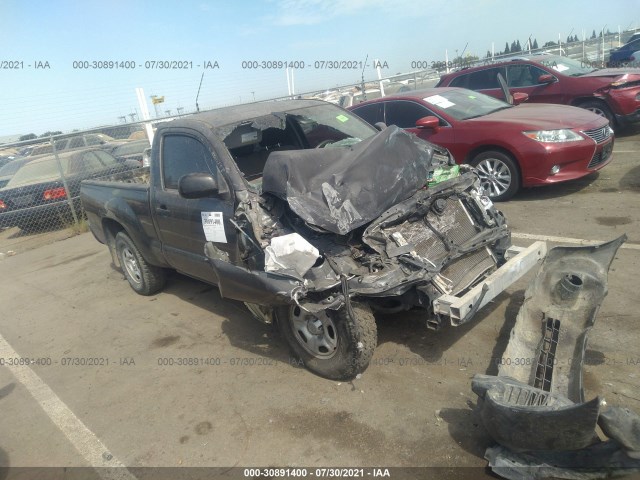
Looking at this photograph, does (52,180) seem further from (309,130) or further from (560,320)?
(560,320)

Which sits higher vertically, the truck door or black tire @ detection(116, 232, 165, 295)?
the truck door

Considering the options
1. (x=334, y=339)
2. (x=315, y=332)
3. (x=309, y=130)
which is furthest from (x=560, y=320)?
(x=309, y=130)

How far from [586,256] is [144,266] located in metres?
4.44

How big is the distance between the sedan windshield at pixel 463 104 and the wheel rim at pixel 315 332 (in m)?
4.80

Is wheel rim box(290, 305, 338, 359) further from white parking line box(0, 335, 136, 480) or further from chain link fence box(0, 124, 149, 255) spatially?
chain link fence box(0, 124, 149, 255)

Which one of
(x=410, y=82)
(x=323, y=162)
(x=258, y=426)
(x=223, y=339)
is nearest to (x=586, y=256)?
(x=323, y=162)

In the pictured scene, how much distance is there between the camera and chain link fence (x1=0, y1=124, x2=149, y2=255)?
9922 mm

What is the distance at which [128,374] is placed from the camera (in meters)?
4.13

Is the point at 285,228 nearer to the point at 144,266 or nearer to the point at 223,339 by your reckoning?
the point at 223,339

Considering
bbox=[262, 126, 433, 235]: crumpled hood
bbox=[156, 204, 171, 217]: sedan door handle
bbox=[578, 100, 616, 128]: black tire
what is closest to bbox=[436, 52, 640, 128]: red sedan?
bbox=[578, 100, 616, 128]: black tire

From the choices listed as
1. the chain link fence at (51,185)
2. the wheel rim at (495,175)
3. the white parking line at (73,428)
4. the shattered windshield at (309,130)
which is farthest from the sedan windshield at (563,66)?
the white parking line at (73,428)

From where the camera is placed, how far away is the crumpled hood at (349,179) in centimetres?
326

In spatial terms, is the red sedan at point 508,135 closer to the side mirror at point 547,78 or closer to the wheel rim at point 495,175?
the wheel rim at point 495,175

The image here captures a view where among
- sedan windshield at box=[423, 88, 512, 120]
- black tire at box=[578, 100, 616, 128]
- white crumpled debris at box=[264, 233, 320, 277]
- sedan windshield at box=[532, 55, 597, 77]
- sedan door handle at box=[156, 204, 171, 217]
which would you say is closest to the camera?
white crumpled debris at box=[264, 233, 320, 277]
